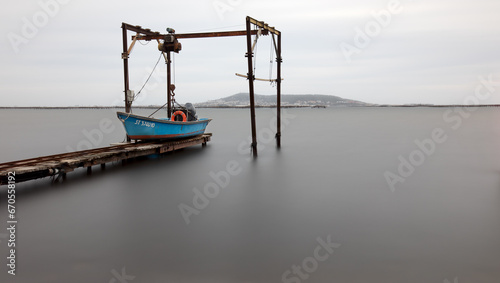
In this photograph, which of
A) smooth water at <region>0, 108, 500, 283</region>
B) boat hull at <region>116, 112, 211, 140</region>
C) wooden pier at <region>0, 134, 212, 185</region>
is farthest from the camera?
boat hull at <region>116, 112, 211, 140</region>

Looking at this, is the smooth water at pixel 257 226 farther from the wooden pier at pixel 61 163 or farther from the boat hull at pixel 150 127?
the boat hull at pixel 150 127

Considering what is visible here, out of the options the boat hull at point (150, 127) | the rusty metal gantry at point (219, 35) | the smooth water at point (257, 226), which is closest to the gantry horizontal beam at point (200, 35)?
the rusty metal gantry at point (219, 35)

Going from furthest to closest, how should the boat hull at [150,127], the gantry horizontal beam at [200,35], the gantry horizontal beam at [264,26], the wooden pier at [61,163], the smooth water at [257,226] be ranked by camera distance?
the gantry horizontal beam at [200,35] → the gantry horizontal beam at [264,26] → the boat hull at [150,127] → the wooden pier at [61,163] → the smooth water at [257,226]

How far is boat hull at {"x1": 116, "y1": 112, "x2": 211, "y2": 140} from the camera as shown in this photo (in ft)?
58.8

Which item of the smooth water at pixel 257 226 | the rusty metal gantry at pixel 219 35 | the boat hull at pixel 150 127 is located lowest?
the smooth water at pixel 257 226

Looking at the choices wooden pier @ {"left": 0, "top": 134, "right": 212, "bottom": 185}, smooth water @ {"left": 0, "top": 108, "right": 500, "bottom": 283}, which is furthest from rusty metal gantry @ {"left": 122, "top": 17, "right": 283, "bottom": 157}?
smooth water @ {"left": 0, "top": 108, "right": 500, "bottom": 283}

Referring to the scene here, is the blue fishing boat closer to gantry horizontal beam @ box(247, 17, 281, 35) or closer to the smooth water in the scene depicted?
the smooth water

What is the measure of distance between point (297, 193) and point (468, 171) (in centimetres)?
987

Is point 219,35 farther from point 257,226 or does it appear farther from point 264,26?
point 257,226

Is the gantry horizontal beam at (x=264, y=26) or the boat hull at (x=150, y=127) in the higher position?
the gantry horizontal beam at (x=264, y=26)

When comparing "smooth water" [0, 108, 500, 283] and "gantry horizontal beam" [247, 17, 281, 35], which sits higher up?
"gantry horizontal beam" [247, 17, 281, 35]

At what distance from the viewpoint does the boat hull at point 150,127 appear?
1792 cm

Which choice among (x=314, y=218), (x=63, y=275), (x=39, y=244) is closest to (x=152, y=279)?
(x=63, y=275)

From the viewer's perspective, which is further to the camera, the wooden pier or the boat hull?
the boat hull
